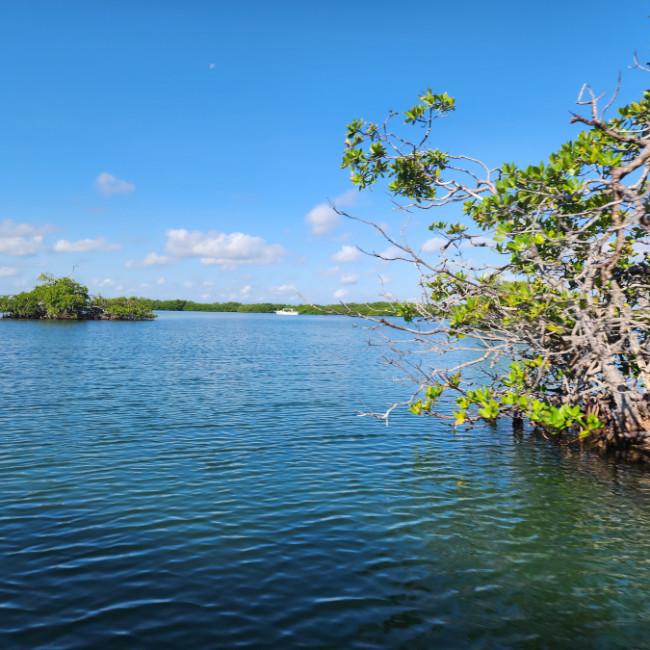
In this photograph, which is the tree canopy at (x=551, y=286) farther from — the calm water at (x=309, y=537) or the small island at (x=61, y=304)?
the small island at (x=61, y=304)

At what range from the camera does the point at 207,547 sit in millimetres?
8688

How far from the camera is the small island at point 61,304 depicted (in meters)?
111

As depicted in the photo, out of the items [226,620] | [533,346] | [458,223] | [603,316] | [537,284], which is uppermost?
[458,223]

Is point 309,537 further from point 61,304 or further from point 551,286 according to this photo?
point 61,304

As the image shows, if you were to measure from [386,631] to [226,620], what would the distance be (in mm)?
2131

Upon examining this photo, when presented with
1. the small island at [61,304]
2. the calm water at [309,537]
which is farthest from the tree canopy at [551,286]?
the small island at [61,304]

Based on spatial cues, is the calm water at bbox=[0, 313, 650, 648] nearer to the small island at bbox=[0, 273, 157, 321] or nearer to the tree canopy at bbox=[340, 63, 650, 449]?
the tree canopy at bbox=[340, 63, 650, 449]

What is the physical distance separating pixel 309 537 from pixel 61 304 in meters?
117

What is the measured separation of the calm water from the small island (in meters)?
104

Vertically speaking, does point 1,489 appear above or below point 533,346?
below

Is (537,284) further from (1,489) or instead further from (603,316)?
(1,489)

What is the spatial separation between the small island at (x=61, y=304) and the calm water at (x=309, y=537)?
104 m

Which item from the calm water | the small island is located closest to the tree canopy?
the calm water

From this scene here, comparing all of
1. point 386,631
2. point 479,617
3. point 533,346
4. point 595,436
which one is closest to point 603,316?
point 533,346
